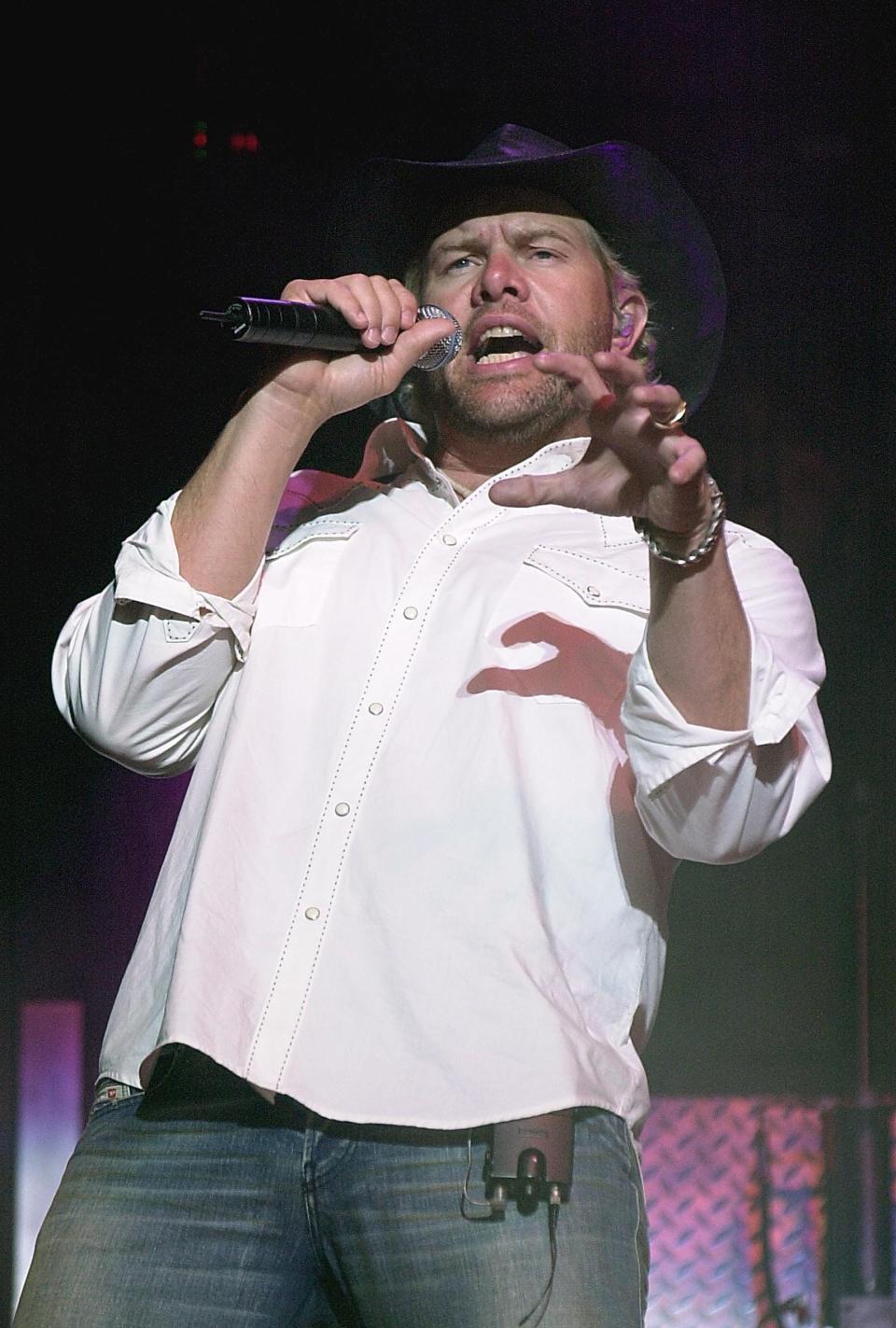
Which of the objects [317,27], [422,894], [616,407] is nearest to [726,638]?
[616,407]

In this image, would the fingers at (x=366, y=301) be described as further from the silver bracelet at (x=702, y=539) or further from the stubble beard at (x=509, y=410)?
the silver bracelet at (x=702, y=539)

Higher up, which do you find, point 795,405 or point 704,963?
point 795,405

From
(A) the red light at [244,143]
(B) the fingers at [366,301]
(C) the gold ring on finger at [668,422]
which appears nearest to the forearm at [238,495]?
(B) the fingers at [366,301]

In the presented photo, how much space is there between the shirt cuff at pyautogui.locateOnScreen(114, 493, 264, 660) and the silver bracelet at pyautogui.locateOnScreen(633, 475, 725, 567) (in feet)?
1.48

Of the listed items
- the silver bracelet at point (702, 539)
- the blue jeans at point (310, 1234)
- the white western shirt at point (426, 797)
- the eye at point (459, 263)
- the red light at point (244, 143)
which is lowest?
the blue jeans at point (310, 1234)

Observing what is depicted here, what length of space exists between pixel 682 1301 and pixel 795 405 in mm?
1674

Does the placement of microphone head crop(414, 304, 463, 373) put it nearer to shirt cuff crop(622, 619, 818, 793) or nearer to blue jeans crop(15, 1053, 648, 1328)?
shirt cuff crop(622, 619, 818, 793)

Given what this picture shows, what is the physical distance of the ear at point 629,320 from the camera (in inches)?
84.1

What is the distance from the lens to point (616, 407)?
1261 mm

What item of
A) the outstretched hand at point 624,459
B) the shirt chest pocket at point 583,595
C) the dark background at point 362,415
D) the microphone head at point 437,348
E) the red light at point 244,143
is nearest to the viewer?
the outstretched hand at point 624,459

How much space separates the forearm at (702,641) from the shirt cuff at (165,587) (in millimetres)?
444

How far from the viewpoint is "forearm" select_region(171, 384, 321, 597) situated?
1526mm

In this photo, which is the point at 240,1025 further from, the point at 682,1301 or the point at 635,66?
the point at 635,66

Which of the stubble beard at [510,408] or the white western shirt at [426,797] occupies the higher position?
the stubble beard at [510,408]
